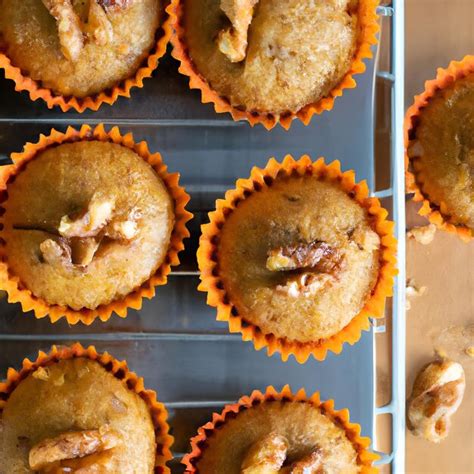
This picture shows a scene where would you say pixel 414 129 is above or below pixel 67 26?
below

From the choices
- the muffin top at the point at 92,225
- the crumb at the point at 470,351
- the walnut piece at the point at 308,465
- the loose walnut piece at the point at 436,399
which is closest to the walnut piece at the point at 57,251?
the muffin top at the point at 92,225

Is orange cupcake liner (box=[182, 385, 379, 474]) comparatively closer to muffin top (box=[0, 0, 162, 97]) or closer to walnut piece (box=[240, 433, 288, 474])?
walnut piece (box=[240, 433, 288, 474])

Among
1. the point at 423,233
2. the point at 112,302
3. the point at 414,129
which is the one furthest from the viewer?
the point at 423,233

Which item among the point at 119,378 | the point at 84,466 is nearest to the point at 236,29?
the point at 119,378

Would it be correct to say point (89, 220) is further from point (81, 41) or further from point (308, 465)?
point (308, 465)

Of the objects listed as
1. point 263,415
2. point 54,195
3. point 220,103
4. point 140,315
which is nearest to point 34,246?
point 54,195

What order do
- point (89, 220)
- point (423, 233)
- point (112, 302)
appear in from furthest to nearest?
point (423, 233) → point (112, 302) → point (89, 220)
